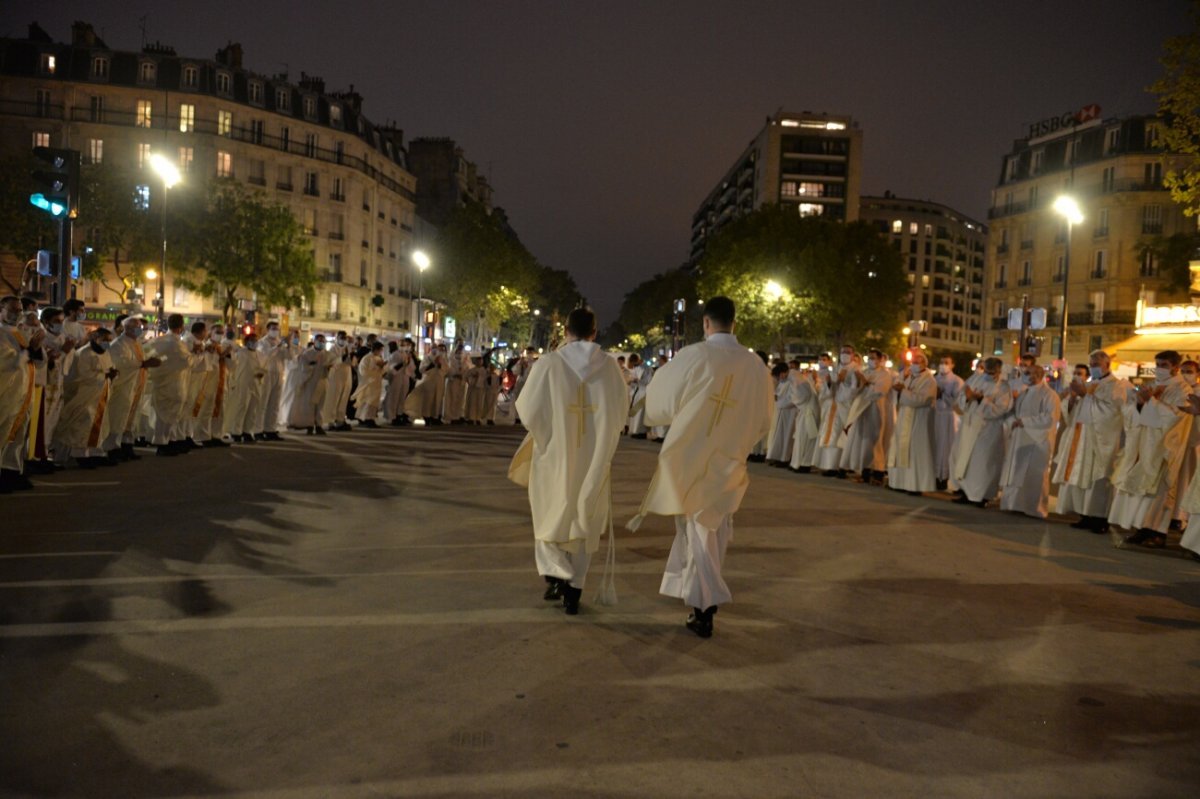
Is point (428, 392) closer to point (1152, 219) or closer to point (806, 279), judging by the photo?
point (806, 279)

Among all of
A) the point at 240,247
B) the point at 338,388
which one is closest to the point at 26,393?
the point at 338,388

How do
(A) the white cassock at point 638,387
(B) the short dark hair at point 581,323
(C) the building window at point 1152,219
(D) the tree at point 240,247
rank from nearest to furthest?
(B) the short dark hair at point 581,323 < (A) the white cassock at point 638,387 < (D) the tree at point 240,247 < (C) the building window at point 1152,219

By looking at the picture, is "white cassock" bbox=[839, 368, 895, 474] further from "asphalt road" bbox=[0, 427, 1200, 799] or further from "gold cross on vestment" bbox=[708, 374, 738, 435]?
"gold cross on vestment" bbox=[708, 374, 738, 435]

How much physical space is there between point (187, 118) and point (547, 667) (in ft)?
197

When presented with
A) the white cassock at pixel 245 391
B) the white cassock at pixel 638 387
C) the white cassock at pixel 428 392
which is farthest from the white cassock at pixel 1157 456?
the white cassock at pixel 428 392

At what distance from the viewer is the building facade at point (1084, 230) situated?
56000 mm

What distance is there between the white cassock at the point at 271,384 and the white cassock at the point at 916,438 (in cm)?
1201

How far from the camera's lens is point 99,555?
7578mm

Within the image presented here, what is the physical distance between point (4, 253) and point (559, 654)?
175ft

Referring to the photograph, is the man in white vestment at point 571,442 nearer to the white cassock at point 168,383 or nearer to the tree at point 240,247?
the white cassock at point 168,383

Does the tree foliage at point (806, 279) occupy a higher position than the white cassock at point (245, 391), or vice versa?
the tree foliage at point (806, 279)

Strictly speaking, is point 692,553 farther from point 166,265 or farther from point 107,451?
point 166,265

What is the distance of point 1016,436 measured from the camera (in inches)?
525

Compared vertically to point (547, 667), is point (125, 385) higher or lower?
higher
